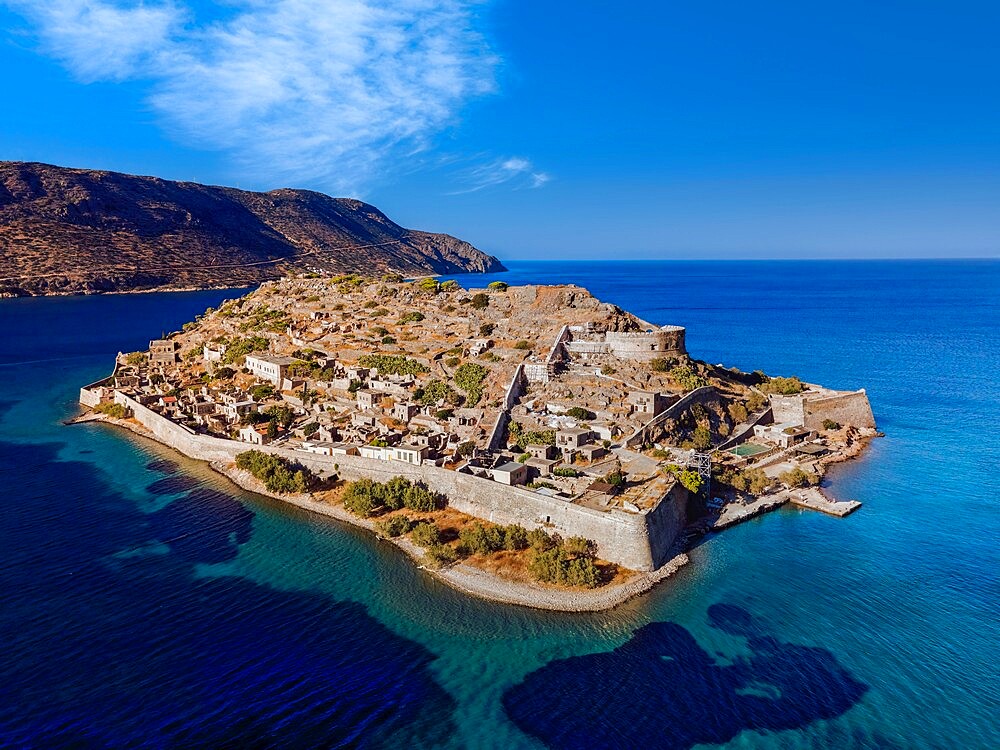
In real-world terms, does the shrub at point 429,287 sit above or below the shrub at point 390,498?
above

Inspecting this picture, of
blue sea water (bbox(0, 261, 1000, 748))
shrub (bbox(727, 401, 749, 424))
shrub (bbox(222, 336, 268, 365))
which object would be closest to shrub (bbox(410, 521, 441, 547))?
blue sea water (bbox(0, 261, 1000, 748))

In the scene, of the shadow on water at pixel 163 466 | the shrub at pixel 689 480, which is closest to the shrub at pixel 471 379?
the shrub at pixel 689 480

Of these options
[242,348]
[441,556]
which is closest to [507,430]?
[441,556]

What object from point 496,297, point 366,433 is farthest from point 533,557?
point 496,297

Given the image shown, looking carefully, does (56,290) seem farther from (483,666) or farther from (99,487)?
(483,666)

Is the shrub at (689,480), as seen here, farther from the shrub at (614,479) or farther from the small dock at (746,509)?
the shrub at (614,479)

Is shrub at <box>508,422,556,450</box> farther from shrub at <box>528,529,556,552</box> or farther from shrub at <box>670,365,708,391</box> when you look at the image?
shrub at <box>670,365,708,391</box>
